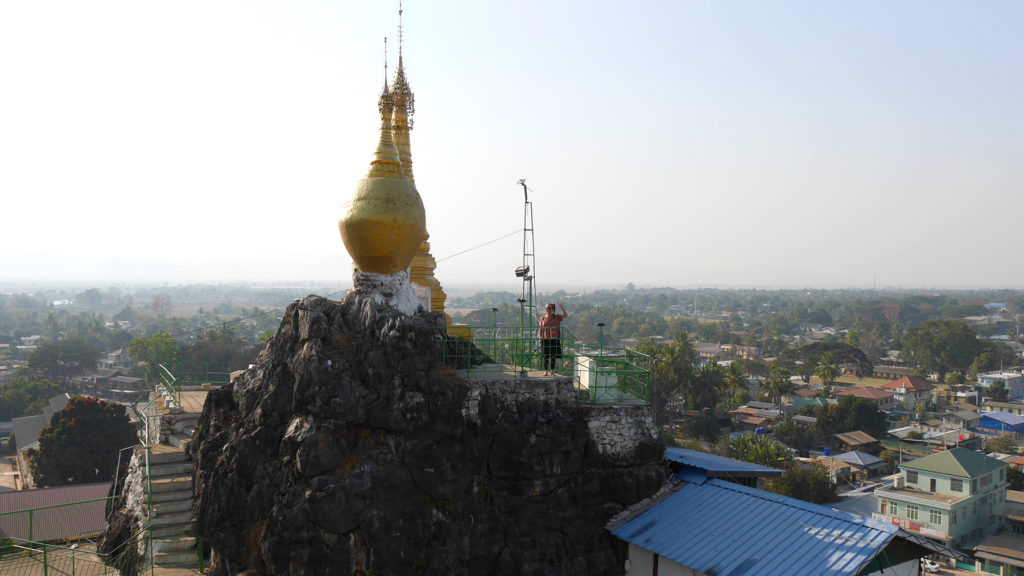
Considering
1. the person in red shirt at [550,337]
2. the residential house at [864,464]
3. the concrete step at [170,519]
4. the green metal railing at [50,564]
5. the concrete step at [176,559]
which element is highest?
the person in red shirt at [550,337]

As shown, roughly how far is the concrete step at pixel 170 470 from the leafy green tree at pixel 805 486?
1139 inches

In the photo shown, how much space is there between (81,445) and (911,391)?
68.7 m

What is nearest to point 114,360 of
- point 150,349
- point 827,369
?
point 150,349

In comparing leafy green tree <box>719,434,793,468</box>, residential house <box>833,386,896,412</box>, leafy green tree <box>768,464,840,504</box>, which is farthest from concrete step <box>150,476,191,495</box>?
residential house <box>833,386,896,412</box>

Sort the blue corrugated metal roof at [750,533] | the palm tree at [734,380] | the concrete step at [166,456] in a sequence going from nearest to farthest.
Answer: the blue corrugated metal roof at [750,533]
the concrete step at [166,456]
the palm tree at [734,380]

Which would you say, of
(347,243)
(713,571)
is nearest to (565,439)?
(713,571)

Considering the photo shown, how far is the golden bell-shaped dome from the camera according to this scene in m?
16.0

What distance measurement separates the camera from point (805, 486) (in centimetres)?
3694

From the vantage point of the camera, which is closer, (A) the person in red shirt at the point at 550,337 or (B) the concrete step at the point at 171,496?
(B) the concrete step at the point at 171,496

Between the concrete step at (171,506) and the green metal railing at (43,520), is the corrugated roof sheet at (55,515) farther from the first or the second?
the concrete step at (171,506)

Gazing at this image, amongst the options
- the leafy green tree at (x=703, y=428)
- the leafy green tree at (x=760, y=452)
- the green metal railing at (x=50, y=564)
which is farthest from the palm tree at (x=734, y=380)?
the green metal railing at (x=50, y=564)

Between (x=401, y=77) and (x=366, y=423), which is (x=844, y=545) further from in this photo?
(x=401, y=77)

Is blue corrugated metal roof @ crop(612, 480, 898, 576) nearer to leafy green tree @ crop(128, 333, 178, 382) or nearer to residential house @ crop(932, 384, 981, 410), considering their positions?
leafy green tree @ crop(128, 333, 178, 382)

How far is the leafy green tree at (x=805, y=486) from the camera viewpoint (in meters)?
36.8
